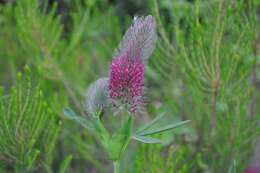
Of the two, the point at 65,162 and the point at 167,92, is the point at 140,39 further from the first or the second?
the point at 167,92

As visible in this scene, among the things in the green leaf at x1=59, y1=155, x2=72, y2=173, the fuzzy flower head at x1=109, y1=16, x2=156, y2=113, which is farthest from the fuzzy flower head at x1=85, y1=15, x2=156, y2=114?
the green leaf at x1=59, y1=155, x2=72, y2=173

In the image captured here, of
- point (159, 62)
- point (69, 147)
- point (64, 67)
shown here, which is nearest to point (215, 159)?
point (159, 62)

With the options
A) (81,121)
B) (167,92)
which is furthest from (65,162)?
Answer: (167,92)

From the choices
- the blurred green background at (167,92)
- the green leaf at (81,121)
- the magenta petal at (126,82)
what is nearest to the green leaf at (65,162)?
the blurred green background at (167,92)

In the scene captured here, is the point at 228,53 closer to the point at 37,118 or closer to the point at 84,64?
the point at 37,118

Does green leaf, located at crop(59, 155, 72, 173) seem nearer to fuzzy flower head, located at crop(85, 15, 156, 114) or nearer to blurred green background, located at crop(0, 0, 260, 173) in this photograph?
blurred green background, located at crop(0, 0, 260, 173)

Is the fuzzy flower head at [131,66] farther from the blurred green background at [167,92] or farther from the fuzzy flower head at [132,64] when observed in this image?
the blurred green background at [167,92]
